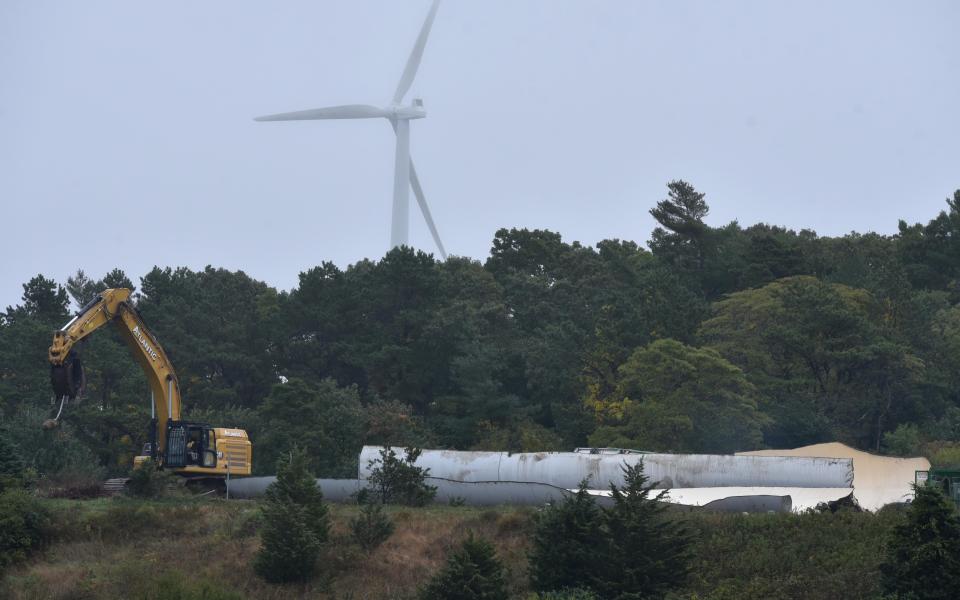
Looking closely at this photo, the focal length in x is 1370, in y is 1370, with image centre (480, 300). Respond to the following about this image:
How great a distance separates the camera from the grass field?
124 feet

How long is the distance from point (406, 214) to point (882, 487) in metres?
69.0

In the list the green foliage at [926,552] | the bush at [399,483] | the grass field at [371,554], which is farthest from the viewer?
the bush at [399,483]

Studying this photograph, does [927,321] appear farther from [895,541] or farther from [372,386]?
[895,541]

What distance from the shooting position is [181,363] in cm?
9694

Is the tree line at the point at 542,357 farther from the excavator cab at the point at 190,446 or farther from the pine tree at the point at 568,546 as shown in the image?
the pine tree at the point at 568,546

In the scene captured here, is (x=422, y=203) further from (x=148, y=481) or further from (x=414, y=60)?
(x=148, y=481)

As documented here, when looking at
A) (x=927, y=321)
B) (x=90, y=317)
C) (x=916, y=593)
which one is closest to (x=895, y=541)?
(x=916, y=593)

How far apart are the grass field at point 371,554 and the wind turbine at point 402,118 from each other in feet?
187

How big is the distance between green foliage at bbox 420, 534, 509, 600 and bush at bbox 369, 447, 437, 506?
15.3 meters

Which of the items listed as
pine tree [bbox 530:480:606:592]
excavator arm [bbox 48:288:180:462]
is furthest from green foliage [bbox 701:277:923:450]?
pine tree [bbox 530:480:606:592]

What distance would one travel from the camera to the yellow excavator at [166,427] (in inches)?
2044

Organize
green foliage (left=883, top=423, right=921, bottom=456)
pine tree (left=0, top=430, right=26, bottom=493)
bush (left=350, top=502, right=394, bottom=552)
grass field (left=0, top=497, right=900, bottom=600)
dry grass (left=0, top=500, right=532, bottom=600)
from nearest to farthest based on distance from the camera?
grass field (left=0, top=497, right=900, bottom=600)
dry grass (left=0, top=500, right=532, bottom=600)
bush (left=350, top=502, right=394, bottom=552)
pine tree (left=0, top=430, right=26, bottom=493)
green foliage (left=883, top=423, right=921, bottom=456)

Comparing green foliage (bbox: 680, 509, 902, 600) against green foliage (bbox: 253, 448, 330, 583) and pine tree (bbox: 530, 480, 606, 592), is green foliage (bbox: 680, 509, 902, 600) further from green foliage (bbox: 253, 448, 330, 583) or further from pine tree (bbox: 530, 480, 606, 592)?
green foliage (bbox: 253, 448, 330, 583)

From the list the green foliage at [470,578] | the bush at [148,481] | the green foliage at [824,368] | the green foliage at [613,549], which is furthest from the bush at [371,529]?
the green foliage at [824,368]
